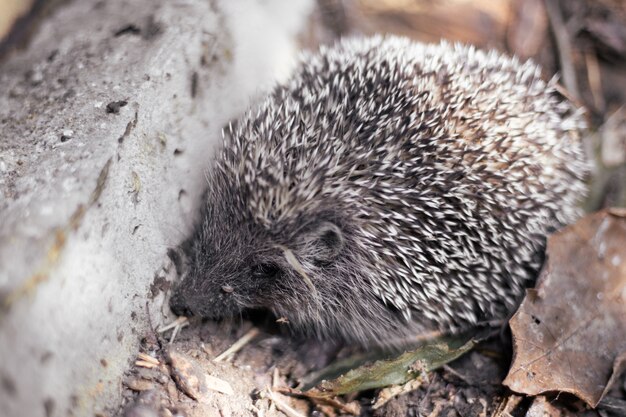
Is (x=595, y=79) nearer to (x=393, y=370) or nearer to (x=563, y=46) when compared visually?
(x=563, y=46)

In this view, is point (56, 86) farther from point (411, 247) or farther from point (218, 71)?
point (411, 247)

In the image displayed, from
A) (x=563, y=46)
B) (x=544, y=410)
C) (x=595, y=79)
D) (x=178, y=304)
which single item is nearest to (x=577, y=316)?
(x=544, y=410)

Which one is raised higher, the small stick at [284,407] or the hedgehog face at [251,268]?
the hedgehog face at [251,268]

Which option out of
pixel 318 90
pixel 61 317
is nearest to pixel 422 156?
pixel 318 90

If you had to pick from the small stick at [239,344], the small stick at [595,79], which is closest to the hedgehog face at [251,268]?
the small stick at [239,344]

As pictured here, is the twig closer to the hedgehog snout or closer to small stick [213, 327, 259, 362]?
small stick [213, 327, 259, 362]

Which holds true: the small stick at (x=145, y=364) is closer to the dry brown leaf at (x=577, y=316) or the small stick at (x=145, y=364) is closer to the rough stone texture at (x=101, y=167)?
the rough stone texture at (x=101, y=167)

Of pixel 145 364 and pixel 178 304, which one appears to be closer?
pixel 145 364
